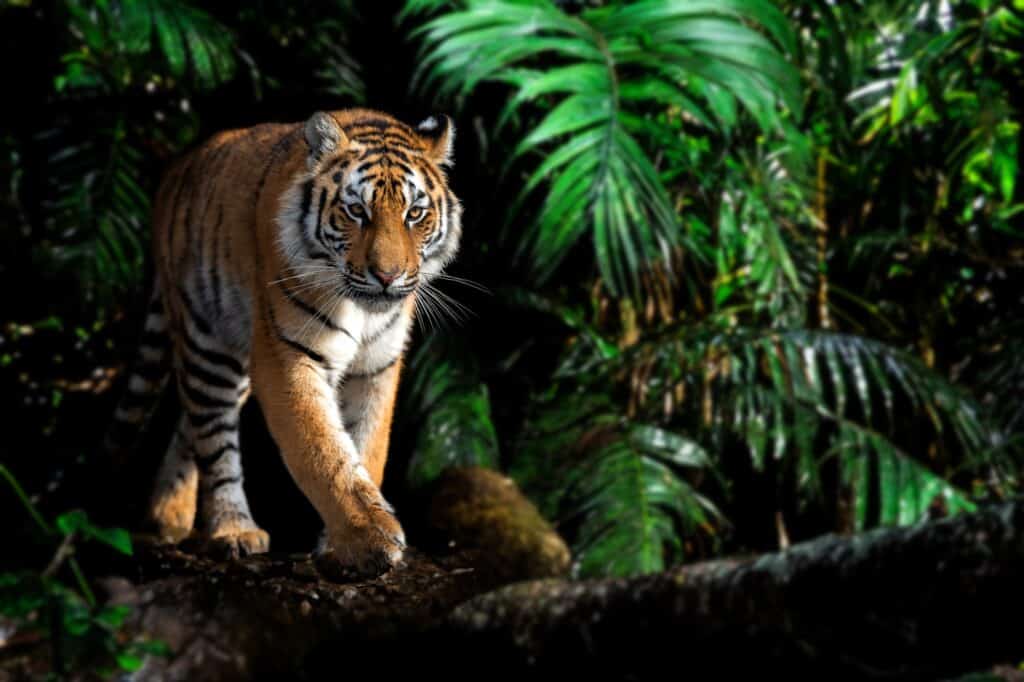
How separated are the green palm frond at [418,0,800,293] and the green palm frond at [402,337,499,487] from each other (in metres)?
0.77

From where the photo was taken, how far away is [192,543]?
214 cm

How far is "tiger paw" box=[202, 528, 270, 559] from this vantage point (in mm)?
2016

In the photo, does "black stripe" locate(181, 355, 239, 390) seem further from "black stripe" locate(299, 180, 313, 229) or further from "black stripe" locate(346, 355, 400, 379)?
"black stripe" locate(299, 180, 313, 229)

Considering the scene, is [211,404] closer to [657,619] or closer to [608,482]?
[657,619]

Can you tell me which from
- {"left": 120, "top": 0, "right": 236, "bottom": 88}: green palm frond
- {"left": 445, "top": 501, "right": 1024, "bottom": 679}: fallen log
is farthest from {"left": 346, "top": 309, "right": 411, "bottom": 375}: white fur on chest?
{"left": 120, "top": 0, "right": 236, "bottom": 88}: green palm frond

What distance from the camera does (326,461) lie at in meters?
2.00

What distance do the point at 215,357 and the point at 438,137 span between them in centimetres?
84

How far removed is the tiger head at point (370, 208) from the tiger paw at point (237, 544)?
1.62 feet

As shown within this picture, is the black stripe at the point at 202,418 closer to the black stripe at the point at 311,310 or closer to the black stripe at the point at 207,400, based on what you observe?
the black stripe at the point at 207,400

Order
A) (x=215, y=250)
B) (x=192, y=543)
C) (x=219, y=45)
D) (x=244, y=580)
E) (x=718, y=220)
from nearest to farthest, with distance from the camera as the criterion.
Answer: (x=244, y=580) < (x=192, y=543) < (x=215, y=250) < (x=219, y=45) < (x=718, y=220)

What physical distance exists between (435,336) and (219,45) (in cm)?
141

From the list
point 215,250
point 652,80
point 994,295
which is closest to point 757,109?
point 652,80

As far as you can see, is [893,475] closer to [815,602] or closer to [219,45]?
[219,45]

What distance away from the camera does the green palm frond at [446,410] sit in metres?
4.03
